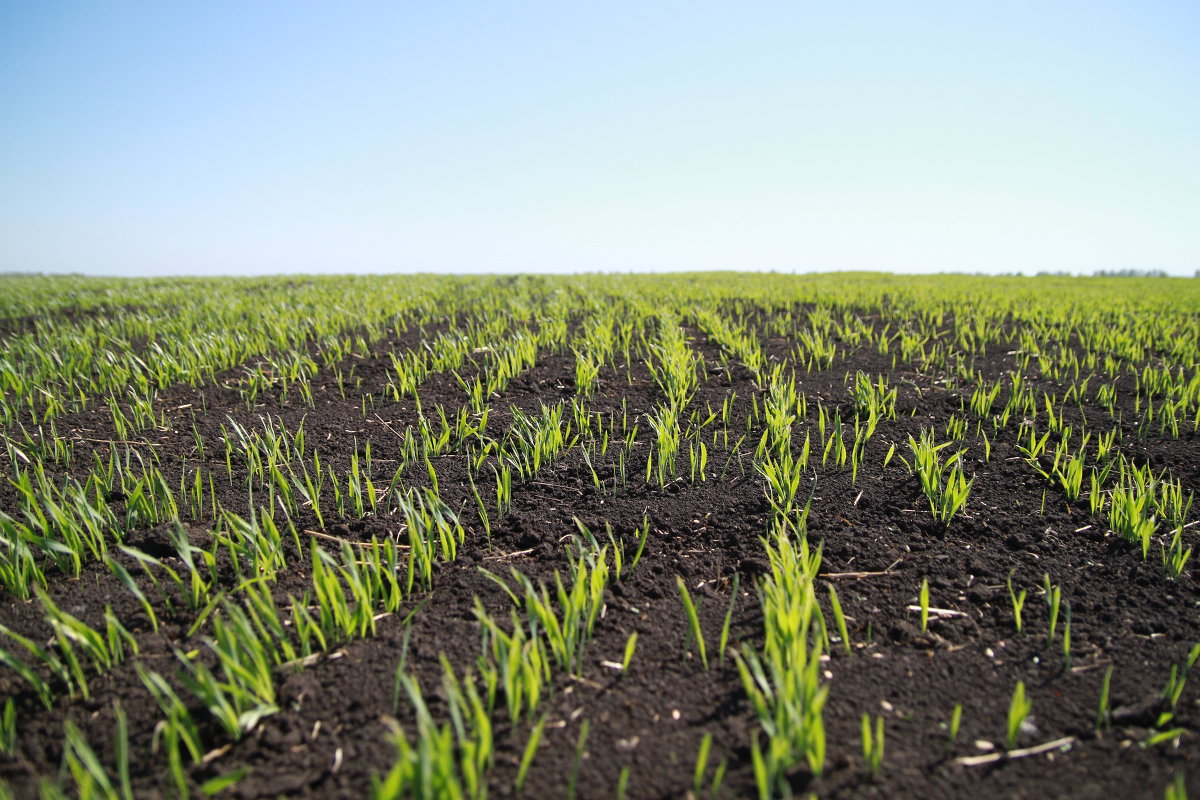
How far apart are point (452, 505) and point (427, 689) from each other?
0.93 m

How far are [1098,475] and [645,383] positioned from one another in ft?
7.45

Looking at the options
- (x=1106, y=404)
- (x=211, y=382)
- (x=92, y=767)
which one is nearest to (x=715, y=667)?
(x=92, y=767)

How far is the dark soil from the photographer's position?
1.16 metres

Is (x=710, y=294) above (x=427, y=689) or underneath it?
above

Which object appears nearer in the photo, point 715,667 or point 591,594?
point 715,667

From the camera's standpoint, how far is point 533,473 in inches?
98.0

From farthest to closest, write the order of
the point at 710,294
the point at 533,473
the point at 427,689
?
the point at 710,294, the point at 533,473, the point at 427,689

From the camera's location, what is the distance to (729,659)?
146 centimetres

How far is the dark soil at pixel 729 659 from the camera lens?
3.82 ft

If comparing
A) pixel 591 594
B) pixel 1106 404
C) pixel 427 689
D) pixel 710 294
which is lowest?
pixel 427 689

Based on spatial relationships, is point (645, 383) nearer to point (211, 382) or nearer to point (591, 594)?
point (591, 594)

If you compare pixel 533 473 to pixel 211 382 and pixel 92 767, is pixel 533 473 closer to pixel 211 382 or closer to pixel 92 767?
pixel 92 767

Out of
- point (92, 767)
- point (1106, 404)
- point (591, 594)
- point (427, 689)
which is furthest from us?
point (1106, 404)

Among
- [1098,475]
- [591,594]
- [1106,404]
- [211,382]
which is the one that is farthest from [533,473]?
[1106,404]
